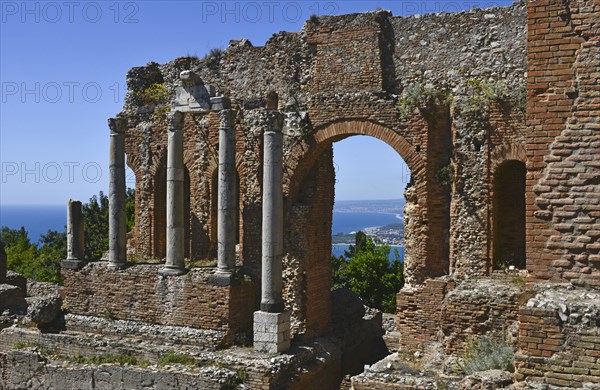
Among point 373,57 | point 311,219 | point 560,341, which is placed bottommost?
point 560,341

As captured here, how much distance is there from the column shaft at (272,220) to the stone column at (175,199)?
7.98 ft


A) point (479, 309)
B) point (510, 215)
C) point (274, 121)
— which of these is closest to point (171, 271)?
point (274, 121)

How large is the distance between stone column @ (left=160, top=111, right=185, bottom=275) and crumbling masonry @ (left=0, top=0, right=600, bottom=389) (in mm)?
35

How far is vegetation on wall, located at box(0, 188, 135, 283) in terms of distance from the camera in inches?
1423

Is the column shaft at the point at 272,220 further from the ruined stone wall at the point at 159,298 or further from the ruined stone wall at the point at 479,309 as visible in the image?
the ruined stone wall at the point at 479,309

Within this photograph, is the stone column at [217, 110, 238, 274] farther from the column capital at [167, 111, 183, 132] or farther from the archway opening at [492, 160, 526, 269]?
the archway opening at [492, 160, 526, 269]

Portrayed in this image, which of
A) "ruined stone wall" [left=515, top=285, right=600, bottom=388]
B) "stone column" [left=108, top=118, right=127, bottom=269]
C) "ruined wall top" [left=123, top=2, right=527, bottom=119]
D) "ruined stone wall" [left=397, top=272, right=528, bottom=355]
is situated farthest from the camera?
"stone column" [left=108, top=118, right=127, bottom=269]

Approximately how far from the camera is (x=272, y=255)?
583 inches

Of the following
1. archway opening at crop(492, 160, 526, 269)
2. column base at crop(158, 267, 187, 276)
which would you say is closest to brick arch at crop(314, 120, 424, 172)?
archway opening at crop(492, 160, 526, 269)

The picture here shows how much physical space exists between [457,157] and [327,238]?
4199mm

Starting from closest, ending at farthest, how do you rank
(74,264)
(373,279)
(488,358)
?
(488,358) → (74,264) → (373,279)

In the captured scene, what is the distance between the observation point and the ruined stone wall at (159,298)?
15250 mm

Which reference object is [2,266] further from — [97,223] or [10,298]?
[97,223]

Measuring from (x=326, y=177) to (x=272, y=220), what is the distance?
265cm
